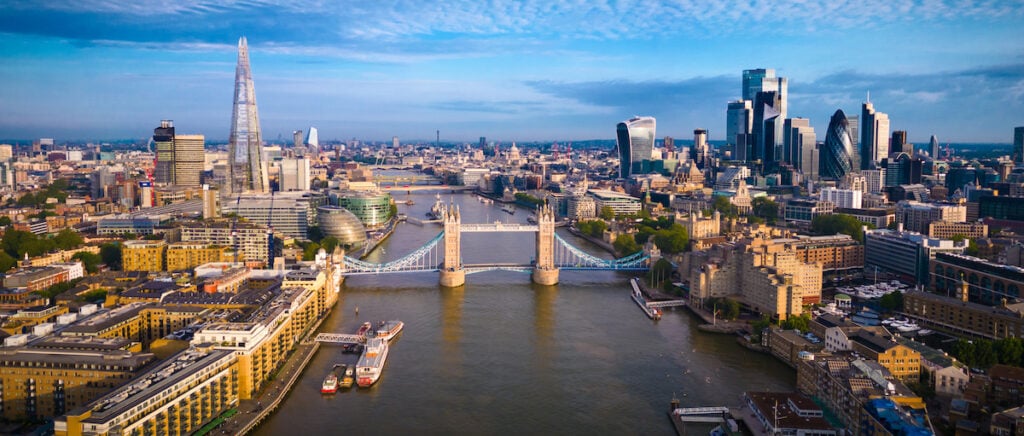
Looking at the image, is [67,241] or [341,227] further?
[341,227]

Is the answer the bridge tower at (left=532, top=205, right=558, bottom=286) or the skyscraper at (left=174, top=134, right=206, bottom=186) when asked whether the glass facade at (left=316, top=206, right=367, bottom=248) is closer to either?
the bridge tower at (left=532, top=205, right=558, bottom=286)

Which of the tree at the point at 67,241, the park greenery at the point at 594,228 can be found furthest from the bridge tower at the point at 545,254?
the tree at the point at 67,241

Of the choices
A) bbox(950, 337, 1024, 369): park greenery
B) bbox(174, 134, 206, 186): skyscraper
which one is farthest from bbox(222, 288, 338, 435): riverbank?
bbox(174, 134, 206, 186): skyscraper

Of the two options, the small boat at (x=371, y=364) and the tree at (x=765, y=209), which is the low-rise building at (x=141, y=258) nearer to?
the small boat at (x=371, y=364)

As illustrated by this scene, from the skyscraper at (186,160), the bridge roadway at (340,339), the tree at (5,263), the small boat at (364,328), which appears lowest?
the bridge roadway at (340,339)

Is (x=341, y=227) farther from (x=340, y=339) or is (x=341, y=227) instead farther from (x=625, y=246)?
(x=340, y=339)

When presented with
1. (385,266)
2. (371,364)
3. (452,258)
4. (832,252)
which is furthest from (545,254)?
(371,364)

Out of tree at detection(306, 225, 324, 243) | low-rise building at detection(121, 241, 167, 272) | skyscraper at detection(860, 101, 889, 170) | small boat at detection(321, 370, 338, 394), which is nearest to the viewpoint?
small boat at detection(321, 370, 338, 394)
